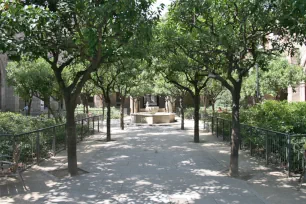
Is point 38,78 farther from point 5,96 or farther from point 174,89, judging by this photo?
point 5,96

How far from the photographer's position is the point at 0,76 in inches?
1372

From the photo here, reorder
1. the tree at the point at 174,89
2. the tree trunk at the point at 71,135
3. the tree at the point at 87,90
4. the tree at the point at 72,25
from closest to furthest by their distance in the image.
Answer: the tree at the point at 72,25 < the tree trunk at the point at 71,135 < the tree at the point at 174,89 < the tree at the point at 87,90

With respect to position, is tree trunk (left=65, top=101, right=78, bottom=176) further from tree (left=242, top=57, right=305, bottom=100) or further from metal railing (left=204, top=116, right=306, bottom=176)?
tree (left=242, top=57, right=305, bottom=100)

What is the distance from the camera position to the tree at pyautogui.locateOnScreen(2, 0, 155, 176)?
606 cm

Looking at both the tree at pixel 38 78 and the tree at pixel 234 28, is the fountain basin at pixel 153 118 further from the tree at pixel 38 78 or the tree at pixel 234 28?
the tree at pixel 234 28

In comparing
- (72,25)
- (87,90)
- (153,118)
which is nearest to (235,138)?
(72,25)

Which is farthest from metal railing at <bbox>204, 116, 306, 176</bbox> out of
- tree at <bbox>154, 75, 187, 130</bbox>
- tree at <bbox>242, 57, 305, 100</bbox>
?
tree at <bbox>242, 57, 305, 100</bbox>

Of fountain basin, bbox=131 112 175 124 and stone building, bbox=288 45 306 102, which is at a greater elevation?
stone building, bbox=288 45 306 102

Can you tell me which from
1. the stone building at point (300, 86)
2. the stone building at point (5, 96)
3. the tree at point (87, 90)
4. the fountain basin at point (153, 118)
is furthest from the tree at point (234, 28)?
the stone building at point (5, 96)

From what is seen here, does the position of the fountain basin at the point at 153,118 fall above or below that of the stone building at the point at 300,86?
below

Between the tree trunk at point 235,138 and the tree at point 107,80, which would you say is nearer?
the tree trunk at point 235,138

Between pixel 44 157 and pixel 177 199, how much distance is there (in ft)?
17.9

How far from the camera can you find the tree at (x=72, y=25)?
606cm

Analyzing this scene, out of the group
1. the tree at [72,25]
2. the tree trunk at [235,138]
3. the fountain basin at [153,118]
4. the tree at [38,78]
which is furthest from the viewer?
the fountain basin at [153,118]
